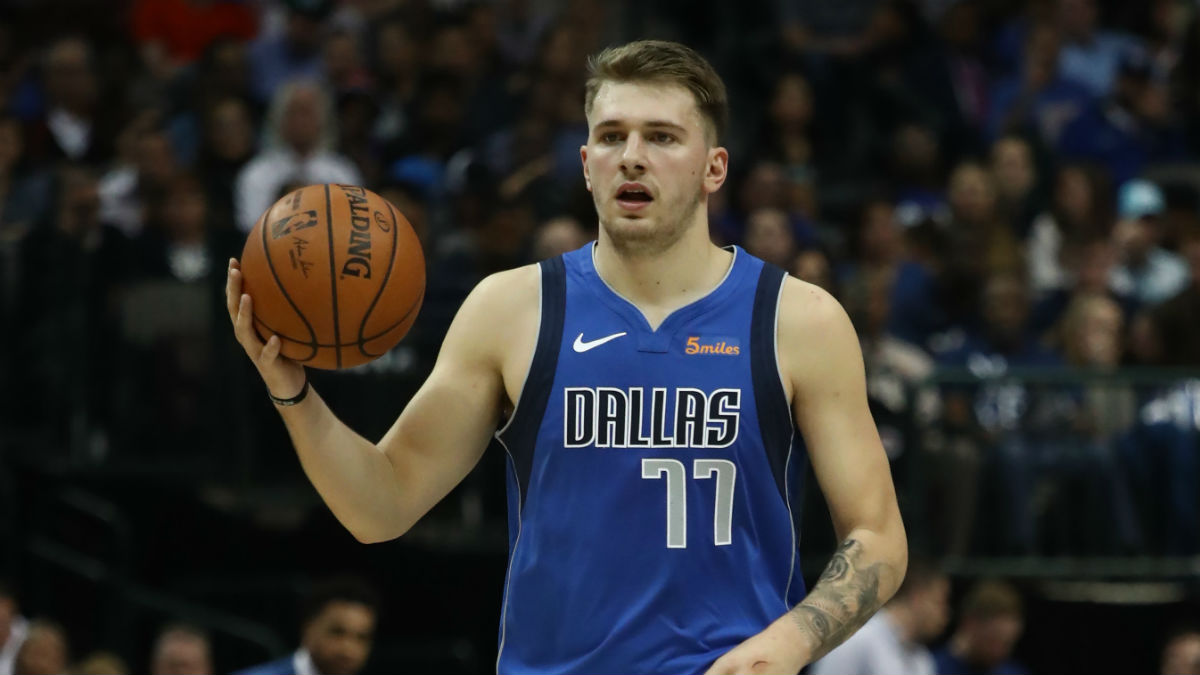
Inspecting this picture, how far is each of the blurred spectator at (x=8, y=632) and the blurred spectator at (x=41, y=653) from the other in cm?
8

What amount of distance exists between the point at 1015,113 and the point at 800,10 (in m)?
1.94

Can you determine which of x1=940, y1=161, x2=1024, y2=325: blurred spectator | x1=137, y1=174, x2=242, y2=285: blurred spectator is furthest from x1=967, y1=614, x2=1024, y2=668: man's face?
x1=137, y1=174, x2=242, y2=285: blurred spectator

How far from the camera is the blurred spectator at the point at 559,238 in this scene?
9266 millimetres

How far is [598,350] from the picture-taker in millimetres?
4266

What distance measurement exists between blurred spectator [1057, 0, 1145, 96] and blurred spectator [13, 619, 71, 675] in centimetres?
818

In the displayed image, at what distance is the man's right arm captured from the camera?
417 cm

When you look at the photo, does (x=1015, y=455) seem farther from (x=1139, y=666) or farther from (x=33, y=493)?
(x=33, y=493)

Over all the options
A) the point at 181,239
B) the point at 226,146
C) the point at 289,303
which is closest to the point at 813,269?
the point at 181,239

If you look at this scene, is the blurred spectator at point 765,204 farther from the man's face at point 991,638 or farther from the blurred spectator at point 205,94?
the blurred spectator at point 205,94

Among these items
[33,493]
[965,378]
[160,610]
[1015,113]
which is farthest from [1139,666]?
[33,493]

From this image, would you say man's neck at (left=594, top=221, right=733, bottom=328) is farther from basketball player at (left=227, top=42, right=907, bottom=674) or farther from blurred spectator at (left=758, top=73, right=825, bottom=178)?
blurred spectator at (left=758, top=73, right=825, bottom=178)

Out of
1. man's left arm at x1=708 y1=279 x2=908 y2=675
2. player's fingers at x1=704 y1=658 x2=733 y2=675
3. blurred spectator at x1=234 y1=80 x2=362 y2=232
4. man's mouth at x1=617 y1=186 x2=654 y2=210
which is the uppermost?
blurred spectator at x1=234 y1=80 x2=362 y2=232

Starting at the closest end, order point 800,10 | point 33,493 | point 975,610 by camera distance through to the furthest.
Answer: point 975,610, point 33,493, point 800,10

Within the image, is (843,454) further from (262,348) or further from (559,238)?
(559,238)
